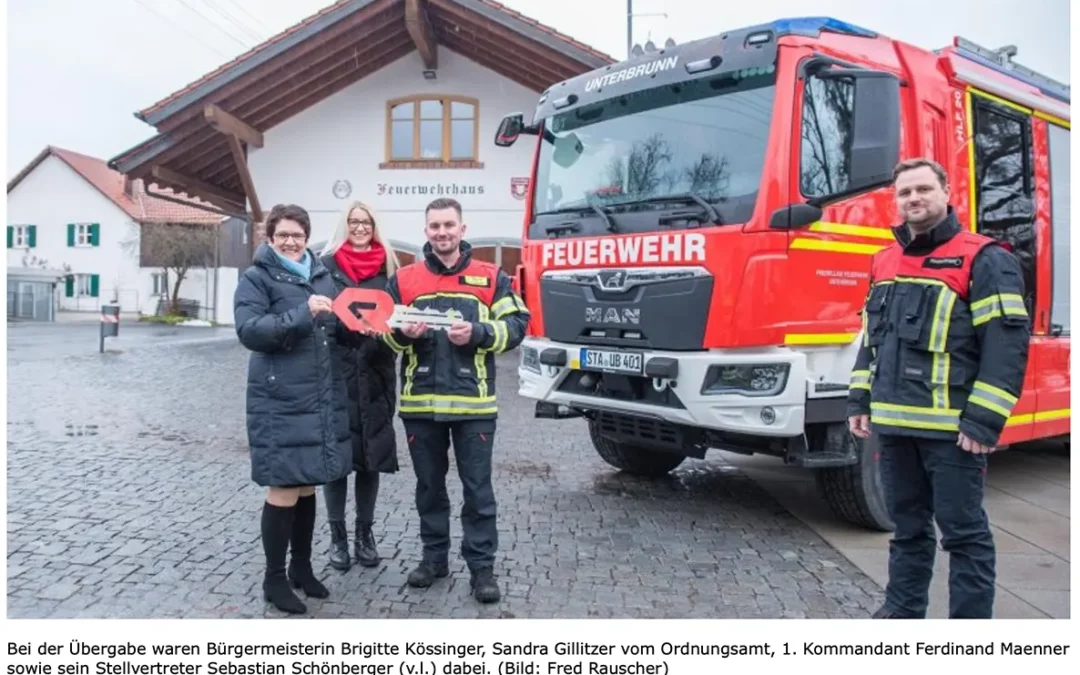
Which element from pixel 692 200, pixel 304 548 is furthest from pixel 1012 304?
pixel 304 548

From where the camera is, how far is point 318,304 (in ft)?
10.6

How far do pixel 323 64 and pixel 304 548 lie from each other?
39.4 ft

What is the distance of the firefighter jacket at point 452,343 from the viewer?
3.55 m

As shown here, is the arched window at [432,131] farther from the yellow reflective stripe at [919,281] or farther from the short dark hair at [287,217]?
the yellow reflective stripe at [919,281]

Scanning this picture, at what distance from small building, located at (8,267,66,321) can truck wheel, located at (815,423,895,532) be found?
1138 inches

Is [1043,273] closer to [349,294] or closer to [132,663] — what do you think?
[349,294]

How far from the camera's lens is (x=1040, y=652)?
2879 millimetres

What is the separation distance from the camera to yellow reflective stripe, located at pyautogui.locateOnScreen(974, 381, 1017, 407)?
2.82 meters

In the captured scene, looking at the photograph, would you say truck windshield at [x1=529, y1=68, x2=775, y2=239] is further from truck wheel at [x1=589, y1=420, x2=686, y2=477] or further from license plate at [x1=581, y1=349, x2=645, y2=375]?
truck wheel at [x1=589, y1=420, x2=686, y2=477]

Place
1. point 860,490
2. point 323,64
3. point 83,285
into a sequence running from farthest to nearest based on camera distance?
point 83,285 < point 323,64 < point 860,490

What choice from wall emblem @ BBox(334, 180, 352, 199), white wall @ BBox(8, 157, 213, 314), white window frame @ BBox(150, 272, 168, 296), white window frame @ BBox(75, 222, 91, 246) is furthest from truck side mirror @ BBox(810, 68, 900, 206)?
white window frame @ BBox(150, 272, 168, 296)

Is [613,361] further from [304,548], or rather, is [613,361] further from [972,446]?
[972,446]

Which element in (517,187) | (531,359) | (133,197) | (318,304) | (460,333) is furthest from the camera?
(133,197)

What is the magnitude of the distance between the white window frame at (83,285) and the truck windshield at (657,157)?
100 ft
